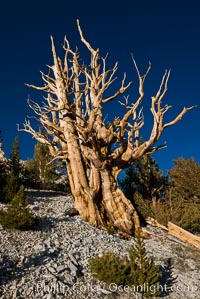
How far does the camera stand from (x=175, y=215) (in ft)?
35.2

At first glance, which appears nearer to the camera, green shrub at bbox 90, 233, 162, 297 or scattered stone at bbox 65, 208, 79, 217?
green shrub at bbox 90, 233, 162, 297

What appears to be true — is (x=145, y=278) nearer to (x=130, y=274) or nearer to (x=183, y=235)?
(x=130, y=274)

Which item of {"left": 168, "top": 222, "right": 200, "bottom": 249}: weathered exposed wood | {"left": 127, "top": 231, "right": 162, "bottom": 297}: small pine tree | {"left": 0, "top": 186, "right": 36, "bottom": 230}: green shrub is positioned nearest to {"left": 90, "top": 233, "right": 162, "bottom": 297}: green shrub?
{"left": 127, "top": 231, "right": 162, "bottom": 297}: small pine tree

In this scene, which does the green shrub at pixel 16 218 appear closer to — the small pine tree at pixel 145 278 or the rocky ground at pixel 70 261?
the rocky ground at pixel 70 261

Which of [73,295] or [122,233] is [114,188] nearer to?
[122,233]

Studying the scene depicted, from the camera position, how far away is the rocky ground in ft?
18.1

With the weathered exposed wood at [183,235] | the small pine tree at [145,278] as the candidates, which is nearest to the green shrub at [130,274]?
the small pine tree at [145,278]

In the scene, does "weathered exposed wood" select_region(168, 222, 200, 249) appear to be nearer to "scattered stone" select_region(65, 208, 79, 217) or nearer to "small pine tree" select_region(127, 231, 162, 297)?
"scattered stone" select_region(65, 208, 79, 217)

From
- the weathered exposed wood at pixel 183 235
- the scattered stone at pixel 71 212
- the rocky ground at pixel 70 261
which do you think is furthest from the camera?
the scattered stone at pixel 71 212

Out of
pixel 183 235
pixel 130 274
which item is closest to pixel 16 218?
pixel 130 274

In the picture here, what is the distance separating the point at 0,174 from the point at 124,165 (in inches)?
217

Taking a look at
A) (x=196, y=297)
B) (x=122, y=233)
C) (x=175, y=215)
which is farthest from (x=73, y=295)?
(x=175, y=215)

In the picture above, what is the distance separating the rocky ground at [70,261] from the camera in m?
5.52

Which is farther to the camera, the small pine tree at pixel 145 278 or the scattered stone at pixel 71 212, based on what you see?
the scattered stone at pixel 71 212
